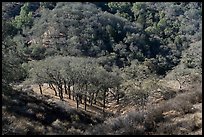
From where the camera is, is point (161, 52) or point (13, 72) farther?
point (161, 52)

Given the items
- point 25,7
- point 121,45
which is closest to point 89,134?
point 121,45

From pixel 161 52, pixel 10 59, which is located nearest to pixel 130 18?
pixel 161 52

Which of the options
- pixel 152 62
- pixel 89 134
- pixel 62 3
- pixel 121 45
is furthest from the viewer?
pixel 62 3

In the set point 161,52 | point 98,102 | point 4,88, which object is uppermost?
point 4,88

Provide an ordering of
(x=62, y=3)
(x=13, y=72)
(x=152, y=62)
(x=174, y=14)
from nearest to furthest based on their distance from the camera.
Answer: (x=13, y=72), (x=152, y=62), (x=62, y=3), (x=174, y=14)

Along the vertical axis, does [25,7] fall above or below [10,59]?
below

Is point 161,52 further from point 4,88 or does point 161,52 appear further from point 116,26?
point 4,88

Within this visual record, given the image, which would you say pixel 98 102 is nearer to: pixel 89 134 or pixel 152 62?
pixel 89 134
